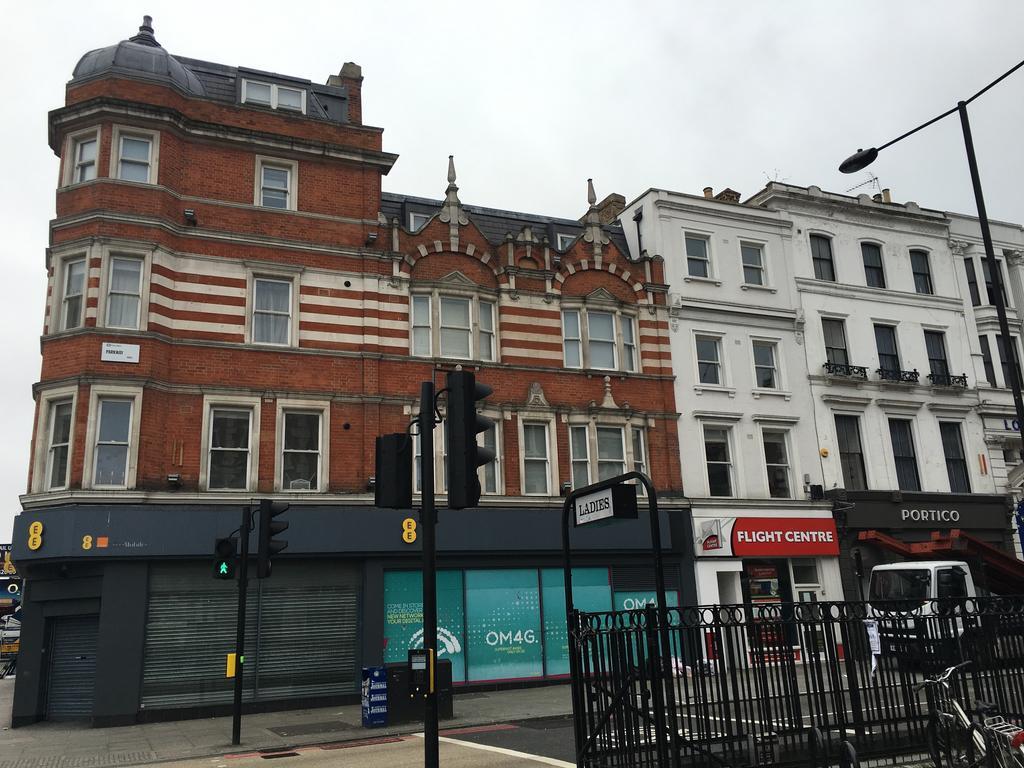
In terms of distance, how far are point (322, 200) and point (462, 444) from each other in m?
16.7

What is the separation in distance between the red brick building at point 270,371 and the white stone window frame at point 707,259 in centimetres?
152

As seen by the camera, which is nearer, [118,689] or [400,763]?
[400,763]

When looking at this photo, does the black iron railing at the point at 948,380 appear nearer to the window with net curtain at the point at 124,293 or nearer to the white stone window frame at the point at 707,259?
the white stone window frame at the point at 707,259

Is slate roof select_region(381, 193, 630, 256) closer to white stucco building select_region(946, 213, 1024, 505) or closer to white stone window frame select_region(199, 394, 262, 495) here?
white stone window frame select_region(199, 394, 262, 495)

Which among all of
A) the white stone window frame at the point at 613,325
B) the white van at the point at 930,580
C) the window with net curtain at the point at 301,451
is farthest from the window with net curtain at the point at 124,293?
the white van at the point at 930,580

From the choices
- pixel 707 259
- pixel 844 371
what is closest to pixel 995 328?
pixel 844 371

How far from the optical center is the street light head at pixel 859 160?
14719mm

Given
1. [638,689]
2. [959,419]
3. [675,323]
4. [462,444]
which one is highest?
[675,323]

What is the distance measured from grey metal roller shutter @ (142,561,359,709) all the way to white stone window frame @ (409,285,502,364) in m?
6.34

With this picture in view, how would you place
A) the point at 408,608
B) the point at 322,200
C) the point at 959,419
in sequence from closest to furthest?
1. the point at 408,608
2. the point at 322,200
3. the point at 959,419

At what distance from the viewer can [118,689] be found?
17.8 meters

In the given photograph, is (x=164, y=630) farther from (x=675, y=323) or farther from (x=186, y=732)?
(x=675, y=323)

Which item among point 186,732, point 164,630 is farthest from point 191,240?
point 186,732

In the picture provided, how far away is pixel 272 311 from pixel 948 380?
2290cm
